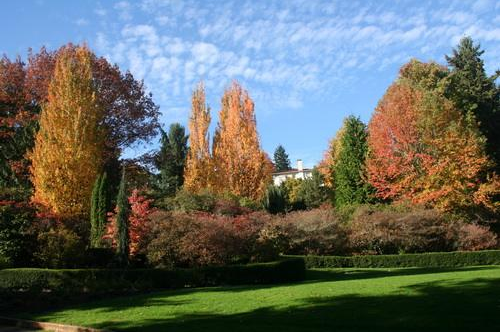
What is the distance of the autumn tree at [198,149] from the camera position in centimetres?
3731

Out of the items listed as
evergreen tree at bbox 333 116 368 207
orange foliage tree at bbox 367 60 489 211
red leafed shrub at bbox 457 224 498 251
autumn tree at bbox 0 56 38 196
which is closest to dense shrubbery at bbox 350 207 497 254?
red leafed shrub at bbox 457 224 498 251

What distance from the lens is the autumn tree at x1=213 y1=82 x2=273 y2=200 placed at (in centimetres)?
3688

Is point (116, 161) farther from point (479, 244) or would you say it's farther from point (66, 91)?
point (479, 244)

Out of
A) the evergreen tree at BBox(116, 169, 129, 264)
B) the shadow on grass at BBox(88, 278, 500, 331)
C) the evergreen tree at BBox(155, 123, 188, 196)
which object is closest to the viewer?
the shadow on grass at BBox(88, 278, 500, 331)

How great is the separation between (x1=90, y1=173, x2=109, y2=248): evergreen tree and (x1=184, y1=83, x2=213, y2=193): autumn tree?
15190 mm

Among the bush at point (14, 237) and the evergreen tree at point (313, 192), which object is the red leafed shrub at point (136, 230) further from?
the evergreen tree at point (313, 192)

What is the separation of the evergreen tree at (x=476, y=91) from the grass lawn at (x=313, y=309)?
26.6 m

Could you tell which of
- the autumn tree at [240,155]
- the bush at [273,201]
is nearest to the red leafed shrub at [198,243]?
the bush at [273,201]

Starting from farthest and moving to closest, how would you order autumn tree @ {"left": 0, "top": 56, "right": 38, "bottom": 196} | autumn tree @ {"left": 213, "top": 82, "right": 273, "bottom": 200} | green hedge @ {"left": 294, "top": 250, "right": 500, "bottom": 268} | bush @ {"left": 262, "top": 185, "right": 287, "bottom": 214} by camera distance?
1. autumn tree @ {"left": 213, "top": 82, "right": 273, "bottom": 200}
2. bush @ {"left": 262, "top": 185, "right": 287, "bottom": 214}
3. autumn tree @ {"left": 0, "top": 56, "right": 38, "bottom": 196}
4. green hedge @ {"left": 294, "top": 250, "right": 500, "bottom": 268}

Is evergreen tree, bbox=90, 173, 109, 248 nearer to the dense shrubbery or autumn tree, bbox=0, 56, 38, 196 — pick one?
autumn tree, bbox=0, 56, 38, 196

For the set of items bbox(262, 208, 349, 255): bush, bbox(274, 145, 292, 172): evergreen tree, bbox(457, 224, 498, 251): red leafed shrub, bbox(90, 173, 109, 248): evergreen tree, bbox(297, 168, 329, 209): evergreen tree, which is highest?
bbox(274, 145, 292, 172): evergreen tree

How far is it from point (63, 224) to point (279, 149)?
91226mm

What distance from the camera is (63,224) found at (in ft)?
64.1

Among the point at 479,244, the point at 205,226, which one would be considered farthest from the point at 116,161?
the point at 479,244
